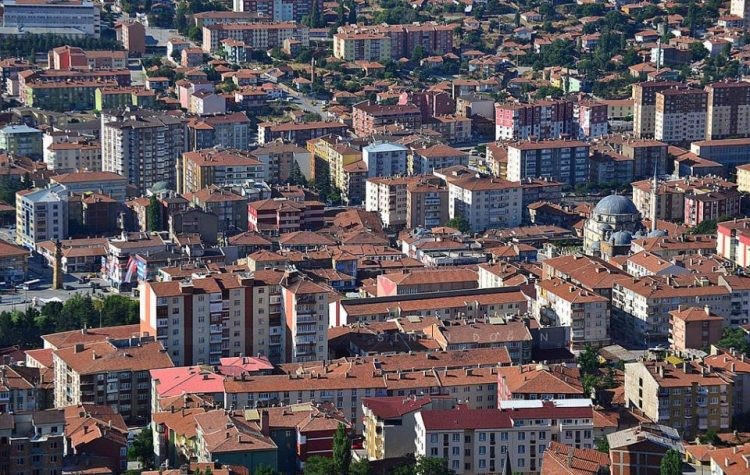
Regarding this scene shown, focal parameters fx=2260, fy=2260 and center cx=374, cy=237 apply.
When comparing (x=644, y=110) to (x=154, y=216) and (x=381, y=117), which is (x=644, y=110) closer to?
(x=381, y=117)

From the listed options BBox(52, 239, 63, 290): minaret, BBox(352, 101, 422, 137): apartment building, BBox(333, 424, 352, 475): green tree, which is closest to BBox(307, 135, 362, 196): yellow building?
BBox(352, 101, 422, 137): apartment building

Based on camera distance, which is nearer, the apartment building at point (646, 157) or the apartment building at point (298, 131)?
the apartment building at point (646, 157)

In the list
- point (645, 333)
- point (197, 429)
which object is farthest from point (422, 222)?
point (197, 429)

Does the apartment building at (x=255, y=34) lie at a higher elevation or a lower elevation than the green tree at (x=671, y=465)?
higher

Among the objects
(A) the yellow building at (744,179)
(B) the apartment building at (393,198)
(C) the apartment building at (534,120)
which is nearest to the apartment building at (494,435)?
(B) the apartment building at (393,198)

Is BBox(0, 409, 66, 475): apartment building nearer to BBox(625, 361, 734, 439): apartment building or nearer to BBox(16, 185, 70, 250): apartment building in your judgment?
BBox(625, 361, 734, 439): apartment building

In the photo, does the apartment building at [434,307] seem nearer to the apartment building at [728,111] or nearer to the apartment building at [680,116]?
the apartment building at [680,116]

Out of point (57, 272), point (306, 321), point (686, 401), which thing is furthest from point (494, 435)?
point (57, 272)

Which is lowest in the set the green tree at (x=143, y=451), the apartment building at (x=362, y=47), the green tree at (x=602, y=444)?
the green tree at (x=143, y=451)
